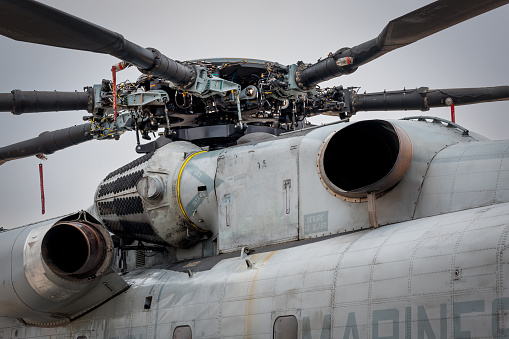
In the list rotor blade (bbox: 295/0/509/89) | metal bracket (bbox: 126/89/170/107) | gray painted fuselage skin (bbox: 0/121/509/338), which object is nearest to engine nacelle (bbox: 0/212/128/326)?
gray painted fuselage skin (bbox: 0/121/509/338)

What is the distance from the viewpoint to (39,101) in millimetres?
11430

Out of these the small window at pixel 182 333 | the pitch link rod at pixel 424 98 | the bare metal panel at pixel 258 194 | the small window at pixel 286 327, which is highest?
the pitch link rod at pixel 424 98

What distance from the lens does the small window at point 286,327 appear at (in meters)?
7.27

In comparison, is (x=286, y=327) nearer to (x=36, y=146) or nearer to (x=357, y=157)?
(x=357, y=157)

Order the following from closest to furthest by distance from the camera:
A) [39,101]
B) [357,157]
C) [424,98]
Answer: [357,157] < [39,101] < [424,98]

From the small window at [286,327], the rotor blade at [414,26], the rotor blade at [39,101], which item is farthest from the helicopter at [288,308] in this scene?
the rotor blade at [39,101]

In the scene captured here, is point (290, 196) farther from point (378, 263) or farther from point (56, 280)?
point (56, 280)

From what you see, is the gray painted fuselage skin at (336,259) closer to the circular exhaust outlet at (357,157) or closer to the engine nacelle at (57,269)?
the circular exhaust outlet at (357,157)

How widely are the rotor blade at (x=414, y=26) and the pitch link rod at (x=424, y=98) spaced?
2.43m

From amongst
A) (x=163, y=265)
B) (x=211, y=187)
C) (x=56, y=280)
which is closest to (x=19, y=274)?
(x=56, y=280)

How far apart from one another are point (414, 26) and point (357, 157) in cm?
187

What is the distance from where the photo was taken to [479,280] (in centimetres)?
588

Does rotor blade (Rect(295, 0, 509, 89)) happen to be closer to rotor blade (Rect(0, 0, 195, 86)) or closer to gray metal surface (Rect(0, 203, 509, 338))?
gray metal surface (Rect(0, 203, 509, 338))

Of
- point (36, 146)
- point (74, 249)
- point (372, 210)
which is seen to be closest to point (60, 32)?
point (74, 249)
